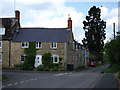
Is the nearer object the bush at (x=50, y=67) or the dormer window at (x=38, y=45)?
the bush at (x=50, y=67)

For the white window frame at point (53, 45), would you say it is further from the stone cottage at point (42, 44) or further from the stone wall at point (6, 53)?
the stone wall at point (6, 53)

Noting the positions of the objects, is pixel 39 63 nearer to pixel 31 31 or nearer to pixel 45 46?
pixel 45 46

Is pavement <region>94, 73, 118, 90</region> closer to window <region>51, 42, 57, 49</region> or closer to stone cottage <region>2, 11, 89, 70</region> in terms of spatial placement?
stone cottage <region>2, 11, 89, 70</region>

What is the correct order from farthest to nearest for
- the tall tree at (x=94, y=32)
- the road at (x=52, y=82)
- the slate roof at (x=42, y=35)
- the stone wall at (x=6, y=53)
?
the tall tree at (x=94, y=32) → the slate roof at (x=42, y=35) → the stone wall at (x=6, y=53) → the road at (x=52, y=82)

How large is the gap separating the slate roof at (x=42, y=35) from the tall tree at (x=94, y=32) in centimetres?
2613

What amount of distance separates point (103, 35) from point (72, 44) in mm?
25764

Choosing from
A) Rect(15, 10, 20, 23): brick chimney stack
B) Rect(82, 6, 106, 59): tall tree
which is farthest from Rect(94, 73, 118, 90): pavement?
Rect(82, 6, 106, 59): tall tree

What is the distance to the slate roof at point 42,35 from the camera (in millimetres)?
51500

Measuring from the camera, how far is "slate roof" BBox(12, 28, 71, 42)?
51.5 meters

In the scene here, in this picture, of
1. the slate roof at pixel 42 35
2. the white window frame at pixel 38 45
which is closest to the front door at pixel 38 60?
the white window frame at pixel 38 45

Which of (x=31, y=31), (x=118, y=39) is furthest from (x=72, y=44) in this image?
(x=118, y=39)

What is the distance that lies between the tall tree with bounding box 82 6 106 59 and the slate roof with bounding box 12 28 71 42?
26.1 meters

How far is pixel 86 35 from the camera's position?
8031 cm

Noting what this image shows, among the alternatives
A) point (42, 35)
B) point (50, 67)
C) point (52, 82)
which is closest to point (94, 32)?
point (42, 35)
